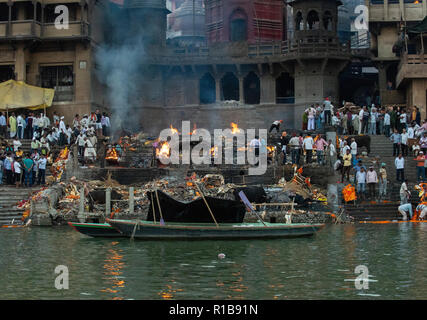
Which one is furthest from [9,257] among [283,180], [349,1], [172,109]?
[349,1]

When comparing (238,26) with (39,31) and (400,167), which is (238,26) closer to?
(39,31)

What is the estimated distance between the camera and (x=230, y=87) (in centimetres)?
4666

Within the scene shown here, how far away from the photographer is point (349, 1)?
62.2m

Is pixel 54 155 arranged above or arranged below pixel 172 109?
below

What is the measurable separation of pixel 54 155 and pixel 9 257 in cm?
1483

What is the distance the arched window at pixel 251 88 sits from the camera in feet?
149

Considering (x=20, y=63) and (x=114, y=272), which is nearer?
(x=114, y=272)

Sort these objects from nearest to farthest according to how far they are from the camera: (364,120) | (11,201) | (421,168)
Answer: (11,201)
(421,168)
(364,120)

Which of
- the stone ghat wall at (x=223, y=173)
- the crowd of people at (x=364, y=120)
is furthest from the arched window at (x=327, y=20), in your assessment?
the stone ghat wall at (x=223, y=173)

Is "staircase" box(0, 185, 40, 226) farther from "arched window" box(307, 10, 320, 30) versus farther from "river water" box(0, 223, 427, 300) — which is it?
"arched window" box(307, 10, 320, 30)

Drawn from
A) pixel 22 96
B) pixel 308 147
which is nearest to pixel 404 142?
pixel 308 147

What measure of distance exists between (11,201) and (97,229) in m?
6.98
